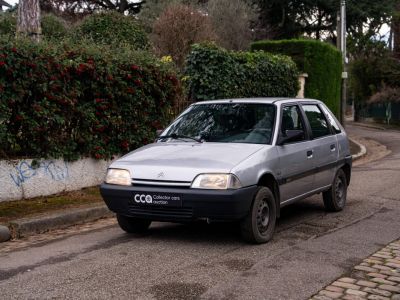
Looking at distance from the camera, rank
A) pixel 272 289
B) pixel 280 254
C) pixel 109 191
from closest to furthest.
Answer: pixel 272 289 < pixel 280 254 < pixel 109 191

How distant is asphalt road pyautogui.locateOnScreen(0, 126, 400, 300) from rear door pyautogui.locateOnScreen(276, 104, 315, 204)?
0.53m

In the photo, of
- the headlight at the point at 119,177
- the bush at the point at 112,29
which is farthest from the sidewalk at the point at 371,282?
the bush at the point at 112,29

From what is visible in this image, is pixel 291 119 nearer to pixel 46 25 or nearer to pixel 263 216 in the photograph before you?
pixel 263 216

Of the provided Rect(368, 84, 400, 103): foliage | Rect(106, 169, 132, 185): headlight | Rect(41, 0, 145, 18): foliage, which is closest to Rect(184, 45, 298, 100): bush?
Rect(106, 169, 132, 185): headlight

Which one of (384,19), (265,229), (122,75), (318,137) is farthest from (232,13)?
(265,229)

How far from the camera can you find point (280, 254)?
6137mm

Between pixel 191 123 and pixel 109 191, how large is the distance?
5.28ft

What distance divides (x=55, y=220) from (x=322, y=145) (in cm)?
374

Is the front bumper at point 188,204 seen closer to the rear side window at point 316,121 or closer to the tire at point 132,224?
the tire at point 132,224

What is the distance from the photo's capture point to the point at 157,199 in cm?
620

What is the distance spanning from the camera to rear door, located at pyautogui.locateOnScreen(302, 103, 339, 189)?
313 inches

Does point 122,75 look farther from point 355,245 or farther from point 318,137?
point 355,245

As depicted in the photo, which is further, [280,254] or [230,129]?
[230,129]

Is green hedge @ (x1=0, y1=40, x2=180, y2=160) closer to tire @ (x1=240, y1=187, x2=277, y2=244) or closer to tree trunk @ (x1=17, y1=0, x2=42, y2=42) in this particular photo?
tree trunk @ (x1=17, y1=0, x2=42, y2=42)
